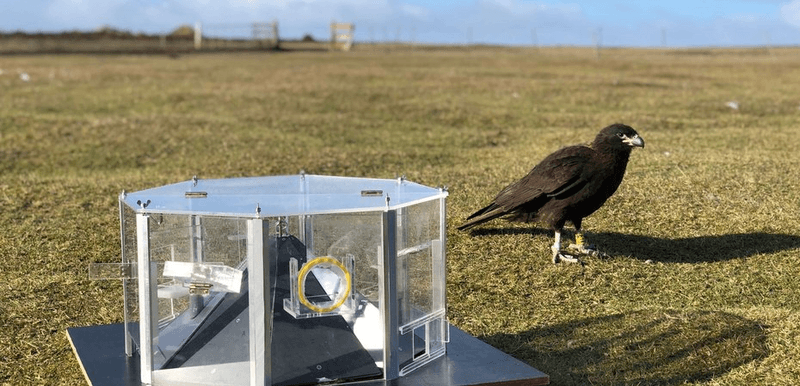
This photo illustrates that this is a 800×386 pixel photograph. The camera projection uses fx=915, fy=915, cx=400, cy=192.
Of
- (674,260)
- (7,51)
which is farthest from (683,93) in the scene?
(7,51)

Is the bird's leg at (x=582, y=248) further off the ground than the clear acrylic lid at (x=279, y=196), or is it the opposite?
the clear acrylic lid at (x=279, y=196)

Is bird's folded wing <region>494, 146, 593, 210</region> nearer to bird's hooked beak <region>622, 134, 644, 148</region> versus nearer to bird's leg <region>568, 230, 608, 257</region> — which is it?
bird's hooked beak <region>622, 134, 644, 148</region>

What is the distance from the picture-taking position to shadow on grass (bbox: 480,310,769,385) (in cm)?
532

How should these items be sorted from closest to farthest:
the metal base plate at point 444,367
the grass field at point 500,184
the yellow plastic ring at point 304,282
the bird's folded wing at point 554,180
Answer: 1. the yellow plastic ring at point 304,282
2. the metal base plate at point 444,367
3. the grass field at point 500,184
4. the bird's folded wing at point 554,180

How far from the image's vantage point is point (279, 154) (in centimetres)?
1342

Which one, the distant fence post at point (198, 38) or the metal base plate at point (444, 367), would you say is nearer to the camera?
the metal base plate at point (444, 367)

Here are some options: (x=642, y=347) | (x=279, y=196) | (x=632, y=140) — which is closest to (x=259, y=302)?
(x=279, y=196)

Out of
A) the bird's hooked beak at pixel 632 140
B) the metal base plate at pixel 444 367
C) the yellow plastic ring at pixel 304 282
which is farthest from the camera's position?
the bird's hooked beak at pixel 632 140

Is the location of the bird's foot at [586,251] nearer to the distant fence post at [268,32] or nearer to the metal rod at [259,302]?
the metal rod at [259,302]

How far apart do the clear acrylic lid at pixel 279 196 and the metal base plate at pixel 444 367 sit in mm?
900

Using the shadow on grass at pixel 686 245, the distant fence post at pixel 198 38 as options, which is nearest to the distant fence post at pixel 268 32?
the distant fence post at pixel 198 38

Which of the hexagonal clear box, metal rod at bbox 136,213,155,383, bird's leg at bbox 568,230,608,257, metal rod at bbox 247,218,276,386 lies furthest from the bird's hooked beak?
metal rod at bbox 136,213,155,383

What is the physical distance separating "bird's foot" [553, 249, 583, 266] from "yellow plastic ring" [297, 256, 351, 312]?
10.6ft

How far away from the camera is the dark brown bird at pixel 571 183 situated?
22.9 feet
